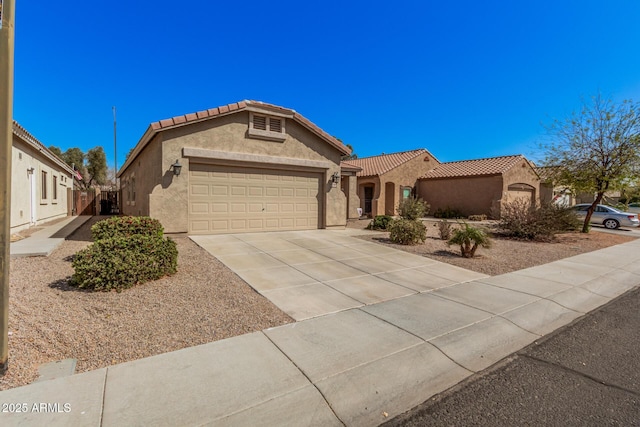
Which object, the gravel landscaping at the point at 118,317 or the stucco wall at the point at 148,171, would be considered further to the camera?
the stucco wall at the point at 148,171

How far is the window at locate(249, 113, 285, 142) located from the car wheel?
2119cm

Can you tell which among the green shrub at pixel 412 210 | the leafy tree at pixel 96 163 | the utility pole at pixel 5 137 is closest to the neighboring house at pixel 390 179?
the green shrub at pixel 412 210

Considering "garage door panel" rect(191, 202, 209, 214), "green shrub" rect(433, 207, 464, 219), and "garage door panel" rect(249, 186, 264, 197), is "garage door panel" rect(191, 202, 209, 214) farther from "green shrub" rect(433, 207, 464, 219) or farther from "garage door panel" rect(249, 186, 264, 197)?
"green shrub" rect(433, 207, 464, 219)

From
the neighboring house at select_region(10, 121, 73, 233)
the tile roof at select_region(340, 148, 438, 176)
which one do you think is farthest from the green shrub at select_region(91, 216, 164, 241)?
the tile roof at select_region(340, 148, 438, 176)

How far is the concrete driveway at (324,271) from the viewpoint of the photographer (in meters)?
5.07

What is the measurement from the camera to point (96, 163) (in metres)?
37.8

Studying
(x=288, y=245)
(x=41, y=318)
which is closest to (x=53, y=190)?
(x=288, y=245)

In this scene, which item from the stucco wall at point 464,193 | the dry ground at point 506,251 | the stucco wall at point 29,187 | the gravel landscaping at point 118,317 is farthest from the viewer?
the stucco wall at point 464,193

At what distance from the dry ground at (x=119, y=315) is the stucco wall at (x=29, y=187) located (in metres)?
5.09

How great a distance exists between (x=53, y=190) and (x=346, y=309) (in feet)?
Result: 60.1

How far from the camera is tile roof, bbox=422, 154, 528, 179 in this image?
71.4 feet

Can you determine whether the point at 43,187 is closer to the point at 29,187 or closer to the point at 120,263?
the point at 29,187

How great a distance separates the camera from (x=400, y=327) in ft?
13.3

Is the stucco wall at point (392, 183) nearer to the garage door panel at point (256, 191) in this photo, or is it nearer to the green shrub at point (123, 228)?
the garage door panel at point (256, 191)
